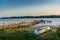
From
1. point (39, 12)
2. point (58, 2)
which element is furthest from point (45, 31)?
point (58, 2)

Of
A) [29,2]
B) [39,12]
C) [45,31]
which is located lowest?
[45,31]

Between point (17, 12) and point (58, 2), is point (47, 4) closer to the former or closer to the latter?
point (58, 2)

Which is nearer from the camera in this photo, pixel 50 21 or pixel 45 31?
pixel 45 31

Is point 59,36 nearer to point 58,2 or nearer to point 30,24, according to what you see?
point 58,2

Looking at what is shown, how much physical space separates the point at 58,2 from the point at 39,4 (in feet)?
2.35

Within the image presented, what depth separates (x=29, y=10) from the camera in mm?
6055

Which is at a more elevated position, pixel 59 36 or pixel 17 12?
pixel 17 12

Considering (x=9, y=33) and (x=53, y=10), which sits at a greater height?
(x=53, y=10)

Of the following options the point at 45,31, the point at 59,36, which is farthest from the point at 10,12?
the point at 59,36

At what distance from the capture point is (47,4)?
589 centimetres

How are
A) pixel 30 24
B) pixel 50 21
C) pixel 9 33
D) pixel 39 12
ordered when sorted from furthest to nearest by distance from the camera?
pixel 30 24 → pixel 50 21 → pixel 39 12 → pixel 9 33

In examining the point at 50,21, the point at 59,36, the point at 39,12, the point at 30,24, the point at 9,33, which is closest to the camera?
the point at 59,36

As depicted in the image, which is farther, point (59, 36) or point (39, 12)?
point (39, 12)

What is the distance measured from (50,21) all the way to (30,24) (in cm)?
105
